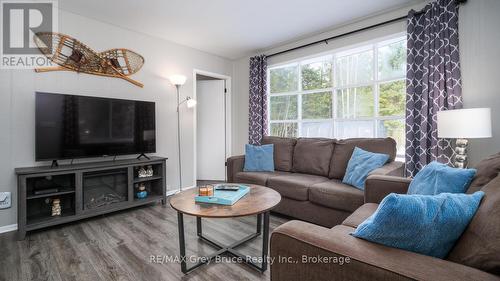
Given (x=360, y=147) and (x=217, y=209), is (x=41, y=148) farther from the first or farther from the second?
(x=360, y=147)

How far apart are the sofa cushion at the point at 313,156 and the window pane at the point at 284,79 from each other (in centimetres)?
124

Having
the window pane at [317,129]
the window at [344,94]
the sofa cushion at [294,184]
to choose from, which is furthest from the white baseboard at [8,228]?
the window pane at [317,129]

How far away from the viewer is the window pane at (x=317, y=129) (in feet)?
11.5

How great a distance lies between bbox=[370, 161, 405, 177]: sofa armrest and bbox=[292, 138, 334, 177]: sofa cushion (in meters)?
0.70

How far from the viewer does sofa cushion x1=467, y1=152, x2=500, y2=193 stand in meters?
1.13

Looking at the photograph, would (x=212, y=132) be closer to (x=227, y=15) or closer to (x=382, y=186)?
(x=227, y=15)

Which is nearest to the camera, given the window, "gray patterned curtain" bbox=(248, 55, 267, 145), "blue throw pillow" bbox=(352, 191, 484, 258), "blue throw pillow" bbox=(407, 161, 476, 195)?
"blue throw pillow" bbox=(352, 191, 484, 258)

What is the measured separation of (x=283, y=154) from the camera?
324 centimetres

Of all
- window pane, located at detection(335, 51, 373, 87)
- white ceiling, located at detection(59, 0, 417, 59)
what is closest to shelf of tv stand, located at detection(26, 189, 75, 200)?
white ceiling, located at detection(59, 0, 417, 59)

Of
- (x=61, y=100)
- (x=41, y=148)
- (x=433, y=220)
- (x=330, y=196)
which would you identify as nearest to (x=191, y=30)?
(x=61, y=100)

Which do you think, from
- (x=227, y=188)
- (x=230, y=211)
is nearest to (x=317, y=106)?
(x=227, y=188)

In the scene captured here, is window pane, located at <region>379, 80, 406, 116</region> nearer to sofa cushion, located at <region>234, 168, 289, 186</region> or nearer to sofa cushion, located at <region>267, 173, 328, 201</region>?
sofa cushion, located at <region>267, 173, 328, 201</region>

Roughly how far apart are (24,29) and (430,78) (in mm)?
4408

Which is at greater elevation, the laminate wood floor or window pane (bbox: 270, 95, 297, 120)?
window pane (bbox: 270, 95, 297, 120)
